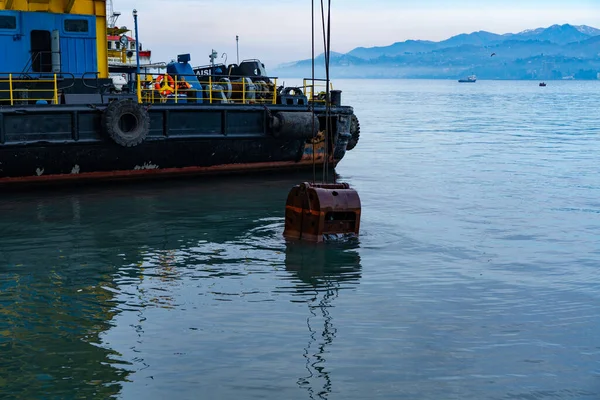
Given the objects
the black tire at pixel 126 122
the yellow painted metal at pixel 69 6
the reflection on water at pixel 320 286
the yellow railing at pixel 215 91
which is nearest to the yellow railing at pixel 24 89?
the black tire at pixel 126 122

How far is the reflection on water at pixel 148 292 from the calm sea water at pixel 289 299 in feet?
0.09

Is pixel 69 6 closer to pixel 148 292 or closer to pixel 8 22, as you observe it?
pixel 8 22

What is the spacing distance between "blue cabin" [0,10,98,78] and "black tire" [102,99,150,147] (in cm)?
215

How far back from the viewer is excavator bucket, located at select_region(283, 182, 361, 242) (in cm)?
1162

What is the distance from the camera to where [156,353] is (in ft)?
23.6

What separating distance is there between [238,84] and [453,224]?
9393 millimetres

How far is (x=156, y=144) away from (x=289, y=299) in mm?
9906

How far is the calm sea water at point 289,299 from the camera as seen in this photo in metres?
6.66

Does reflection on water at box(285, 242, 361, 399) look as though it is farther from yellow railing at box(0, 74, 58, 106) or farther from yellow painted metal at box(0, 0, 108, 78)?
yellow painted metal at box(0, 0, 108, 78)

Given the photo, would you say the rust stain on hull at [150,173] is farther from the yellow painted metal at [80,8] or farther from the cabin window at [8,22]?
the cabin window at [8,22]

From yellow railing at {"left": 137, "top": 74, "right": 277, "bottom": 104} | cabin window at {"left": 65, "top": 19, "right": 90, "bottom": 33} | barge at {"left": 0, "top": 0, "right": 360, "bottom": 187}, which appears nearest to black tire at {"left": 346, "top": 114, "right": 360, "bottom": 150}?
barge at {"left": 0, "top": 0, "right": 360, "bottom": 187}

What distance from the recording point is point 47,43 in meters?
18.5

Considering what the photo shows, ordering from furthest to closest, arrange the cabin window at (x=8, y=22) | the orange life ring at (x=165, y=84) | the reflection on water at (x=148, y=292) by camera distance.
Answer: the orange life ring at (x=165, y=84) → the cabin window at (x=8, y=22) → the reflection on water at (x=148, y=292)

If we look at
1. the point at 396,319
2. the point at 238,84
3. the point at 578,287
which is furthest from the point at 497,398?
the point at 238,84
